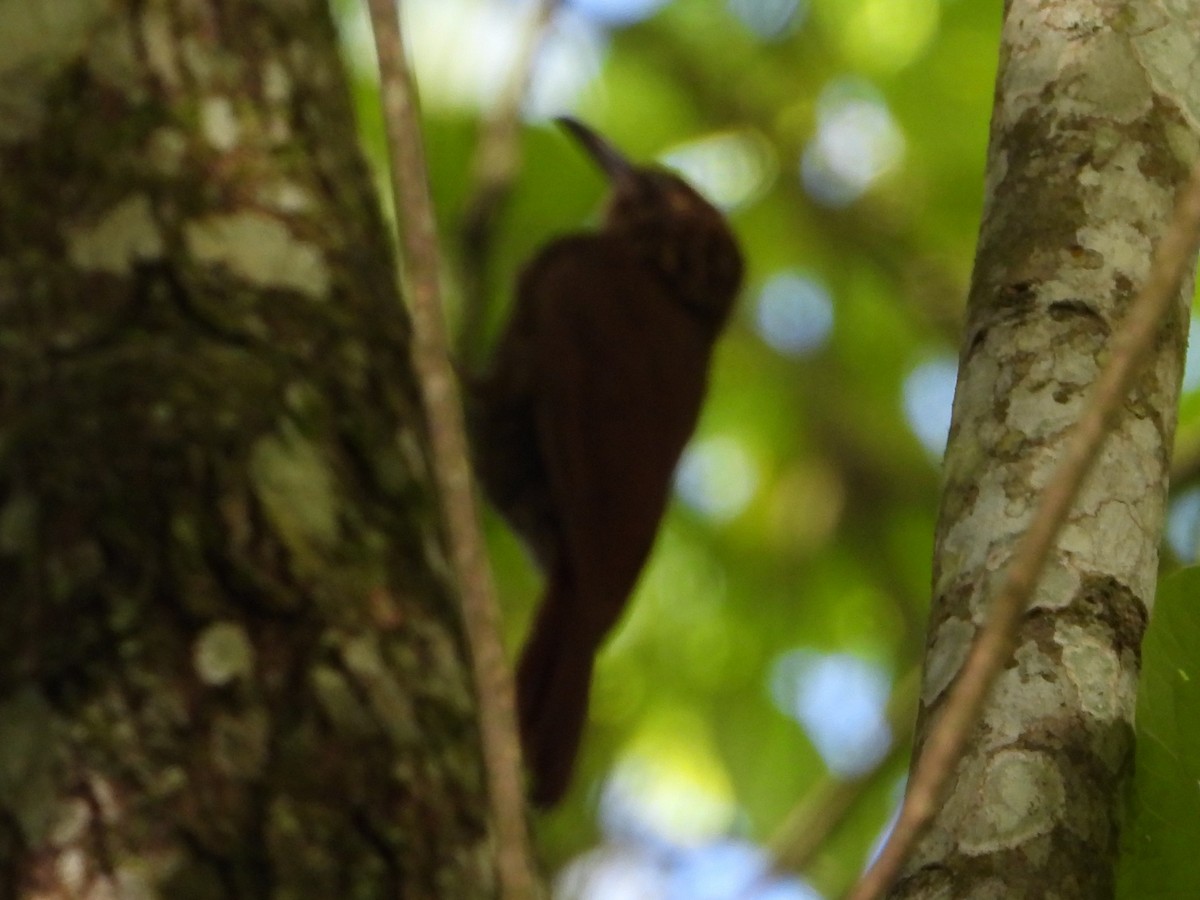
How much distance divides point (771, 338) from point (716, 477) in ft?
1.33

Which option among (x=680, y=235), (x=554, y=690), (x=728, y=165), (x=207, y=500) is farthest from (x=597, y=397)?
(x=207, y=500)

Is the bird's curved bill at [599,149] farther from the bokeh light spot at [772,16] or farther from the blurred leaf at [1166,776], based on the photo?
the blurred leaf at [1166,776]

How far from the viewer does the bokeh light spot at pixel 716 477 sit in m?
4.62

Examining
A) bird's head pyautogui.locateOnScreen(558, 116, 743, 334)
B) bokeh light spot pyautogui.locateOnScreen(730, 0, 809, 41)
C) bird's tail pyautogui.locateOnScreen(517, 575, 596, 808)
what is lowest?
bird's tail pyautogui.locateOnScreen(517, 575, 596, 808)

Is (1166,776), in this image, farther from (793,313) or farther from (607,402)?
(793,313)

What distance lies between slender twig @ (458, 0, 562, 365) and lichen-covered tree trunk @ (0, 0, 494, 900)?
1.20 m

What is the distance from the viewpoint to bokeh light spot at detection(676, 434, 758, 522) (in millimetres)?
4623

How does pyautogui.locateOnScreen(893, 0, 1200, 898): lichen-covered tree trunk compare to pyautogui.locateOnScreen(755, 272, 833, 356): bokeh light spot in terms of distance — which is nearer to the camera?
pyautogui.locateOnScreen(893, 0, 1200, 898): lichen-covered tree trunk

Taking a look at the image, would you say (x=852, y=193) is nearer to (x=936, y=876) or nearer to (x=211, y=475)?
(x=211, y=475)

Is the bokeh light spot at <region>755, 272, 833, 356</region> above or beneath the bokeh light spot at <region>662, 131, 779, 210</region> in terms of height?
beneath

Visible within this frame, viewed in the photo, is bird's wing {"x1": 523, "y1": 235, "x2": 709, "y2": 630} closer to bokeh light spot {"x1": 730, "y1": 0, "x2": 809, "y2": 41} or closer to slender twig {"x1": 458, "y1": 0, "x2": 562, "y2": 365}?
slender twig {"x1": 458, "y1": 0, "x2": 562, "y2": 365}

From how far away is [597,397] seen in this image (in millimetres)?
3756

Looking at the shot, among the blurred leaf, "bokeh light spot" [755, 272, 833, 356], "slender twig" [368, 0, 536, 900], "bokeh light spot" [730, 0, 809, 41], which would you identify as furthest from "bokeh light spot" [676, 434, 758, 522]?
"slender twig" [368, 0, 536, 900]

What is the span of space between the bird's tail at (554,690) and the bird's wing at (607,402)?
0.06 meters
